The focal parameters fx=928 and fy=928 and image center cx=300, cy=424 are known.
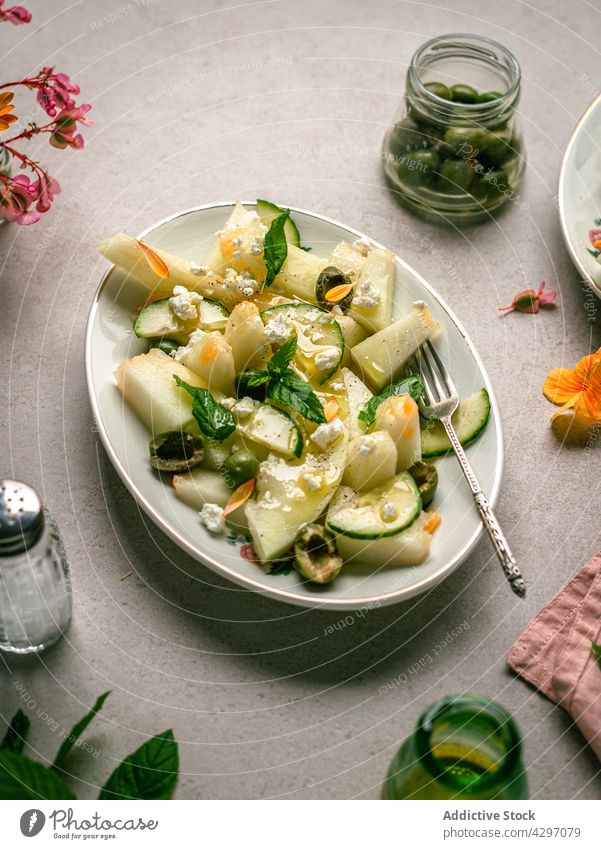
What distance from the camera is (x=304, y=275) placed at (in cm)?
205

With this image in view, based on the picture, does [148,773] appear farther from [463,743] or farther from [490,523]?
[490,523]

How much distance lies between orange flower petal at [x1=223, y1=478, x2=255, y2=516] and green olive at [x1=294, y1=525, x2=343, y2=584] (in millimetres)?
130

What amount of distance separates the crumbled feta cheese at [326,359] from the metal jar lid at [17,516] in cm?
63

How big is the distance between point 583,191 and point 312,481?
3.81ft

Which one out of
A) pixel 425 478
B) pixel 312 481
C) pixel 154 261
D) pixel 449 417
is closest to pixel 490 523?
pixel 425 478

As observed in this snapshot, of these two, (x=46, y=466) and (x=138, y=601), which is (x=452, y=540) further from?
(x=46, y=466)

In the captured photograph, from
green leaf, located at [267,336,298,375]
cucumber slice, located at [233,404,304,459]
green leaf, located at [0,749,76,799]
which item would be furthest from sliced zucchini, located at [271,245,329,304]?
green leaf, located at [0,749,76,799]

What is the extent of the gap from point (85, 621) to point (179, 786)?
1.22ft

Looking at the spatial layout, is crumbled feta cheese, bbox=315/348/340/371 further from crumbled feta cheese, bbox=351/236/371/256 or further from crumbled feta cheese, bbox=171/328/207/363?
crumbled feta cheese, bbox=351/236/371/256

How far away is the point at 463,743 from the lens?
1550 millimetres

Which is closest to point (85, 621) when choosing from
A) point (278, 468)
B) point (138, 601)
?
point (138, 601)

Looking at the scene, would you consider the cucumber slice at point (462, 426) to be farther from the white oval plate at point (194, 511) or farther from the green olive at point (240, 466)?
the green olive at point (240, 466)

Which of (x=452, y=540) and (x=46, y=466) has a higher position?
(x=46, y=466)

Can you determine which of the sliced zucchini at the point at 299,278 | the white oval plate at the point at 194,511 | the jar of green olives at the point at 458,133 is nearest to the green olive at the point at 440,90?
the jar of green olives at the point at 458,133
